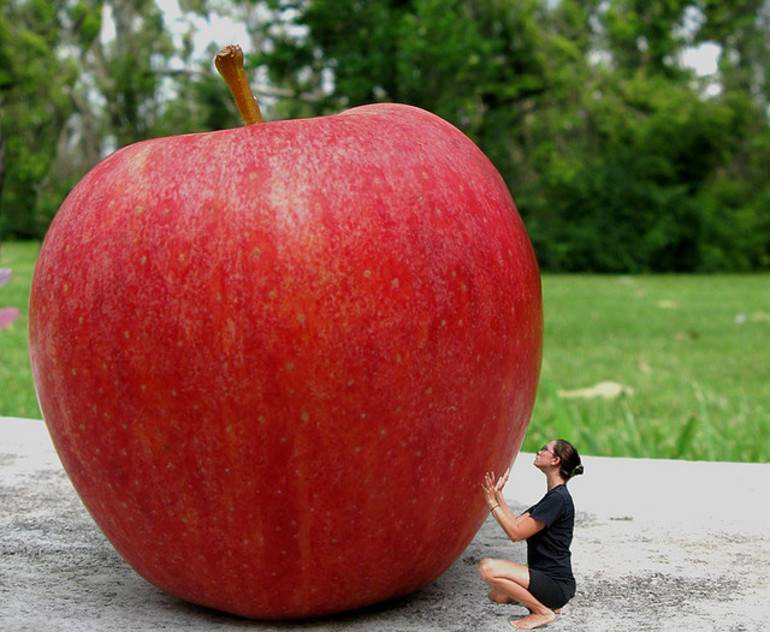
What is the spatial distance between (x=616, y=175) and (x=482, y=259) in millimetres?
18633

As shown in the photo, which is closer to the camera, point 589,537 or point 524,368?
point 524,368

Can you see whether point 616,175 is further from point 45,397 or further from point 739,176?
point 45,397

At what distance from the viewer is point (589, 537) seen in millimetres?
2711

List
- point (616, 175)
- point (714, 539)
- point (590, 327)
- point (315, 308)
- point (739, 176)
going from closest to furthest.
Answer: point (315, 308) → point (714, 539) → point (590, 327) → point (616, 175) → point (739, 176)

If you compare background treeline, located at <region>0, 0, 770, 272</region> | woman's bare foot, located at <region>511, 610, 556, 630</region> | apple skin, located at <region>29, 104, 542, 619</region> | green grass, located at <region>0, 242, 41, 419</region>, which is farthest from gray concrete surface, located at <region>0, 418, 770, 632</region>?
background treeline, located at <region>0, 0, 770, 272</region>

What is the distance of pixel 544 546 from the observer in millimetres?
2057

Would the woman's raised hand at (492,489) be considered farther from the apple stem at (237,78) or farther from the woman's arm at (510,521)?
the apple stem at (237,78)

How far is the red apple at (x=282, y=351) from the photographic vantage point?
186 cm

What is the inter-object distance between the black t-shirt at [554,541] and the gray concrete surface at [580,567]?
0.10m

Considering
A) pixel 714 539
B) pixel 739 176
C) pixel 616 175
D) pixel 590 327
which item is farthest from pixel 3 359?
pixel 739 176

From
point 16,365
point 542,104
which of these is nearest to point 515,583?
point 16,365

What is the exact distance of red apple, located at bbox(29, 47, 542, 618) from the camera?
6.10 ft

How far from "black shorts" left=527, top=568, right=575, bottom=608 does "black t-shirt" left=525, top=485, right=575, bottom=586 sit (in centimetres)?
1

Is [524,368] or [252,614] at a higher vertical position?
[524,368]
